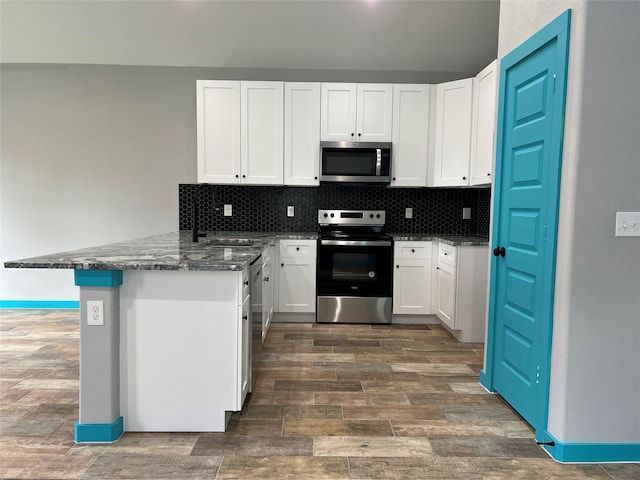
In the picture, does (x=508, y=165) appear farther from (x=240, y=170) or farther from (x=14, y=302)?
(x=14, y=302)

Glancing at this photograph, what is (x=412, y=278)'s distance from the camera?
14.6 feet

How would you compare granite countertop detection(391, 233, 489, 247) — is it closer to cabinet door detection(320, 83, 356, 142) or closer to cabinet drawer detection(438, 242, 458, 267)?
cabinet drawer detection(438, 242, 458, 267)

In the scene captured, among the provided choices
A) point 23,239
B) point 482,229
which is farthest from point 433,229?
point 23,239

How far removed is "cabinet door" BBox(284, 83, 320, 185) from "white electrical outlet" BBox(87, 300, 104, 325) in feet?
8.90

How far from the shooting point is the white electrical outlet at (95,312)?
215cm

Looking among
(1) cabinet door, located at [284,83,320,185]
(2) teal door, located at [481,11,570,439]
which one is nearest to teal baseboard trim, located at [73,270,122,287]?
(2) teal door, located at [481,11,570,439]

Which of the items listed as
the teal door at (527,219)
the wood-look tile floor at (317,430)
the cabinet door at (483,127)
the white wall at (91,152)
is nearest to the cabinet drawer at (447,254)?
the cabinet door at (483,127)

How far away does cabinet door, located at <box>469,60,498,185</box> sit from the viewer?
12.5 feet

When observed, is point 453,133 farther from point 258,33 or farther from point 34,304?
point 34,304

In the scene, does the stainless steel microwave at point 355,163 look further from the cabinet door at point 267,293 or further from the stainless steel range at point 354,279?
the cabinet door at point 267,293

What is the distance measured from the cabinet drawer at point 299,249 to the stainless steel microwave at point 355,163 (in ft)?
2.22

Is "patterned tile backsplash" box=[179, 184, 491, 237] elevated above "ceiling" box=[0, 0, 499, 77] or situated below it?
below

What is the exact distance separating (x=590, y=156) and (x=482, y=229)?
9.37 feet

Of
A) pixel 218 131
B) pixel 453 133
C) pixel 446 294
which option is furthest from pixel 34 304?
pixel 453 133
